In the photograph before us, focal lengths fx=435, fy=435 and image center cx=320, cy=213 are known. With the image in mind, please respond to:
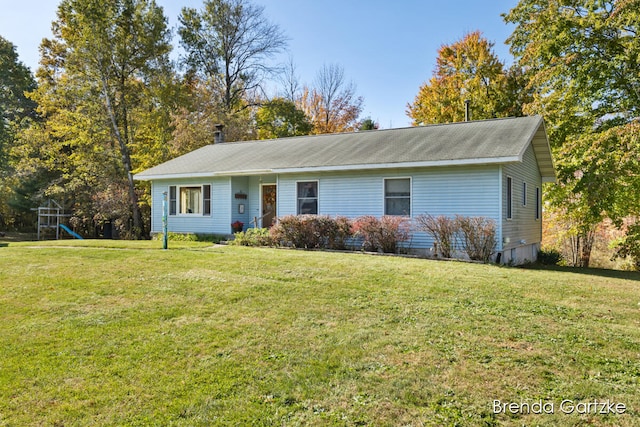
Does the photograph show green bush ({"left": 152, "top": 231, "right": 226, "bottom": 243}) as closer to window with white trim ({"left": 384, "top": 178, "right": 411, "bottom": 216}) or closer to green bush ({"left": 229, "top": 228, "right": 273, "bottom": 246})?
green bush ({"left": 229, "top": 228, "right": 273, "bottom": 246})

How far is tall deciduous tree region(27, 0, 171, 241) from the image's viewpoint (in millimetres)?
21105

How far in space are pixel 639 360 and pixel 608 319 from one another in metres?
1.52

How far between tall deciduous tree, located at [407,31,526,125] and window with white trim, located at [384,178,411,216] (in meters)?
12.8

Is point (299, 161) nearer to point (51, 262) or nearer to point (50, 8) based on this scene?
point (51, 262)

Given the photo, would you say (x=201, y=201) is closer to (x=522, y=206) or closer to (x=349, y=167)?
(x=349, y=167)

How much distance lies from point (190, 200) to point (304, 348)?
13355 mm

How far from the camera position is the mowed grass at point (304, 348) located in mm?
3242

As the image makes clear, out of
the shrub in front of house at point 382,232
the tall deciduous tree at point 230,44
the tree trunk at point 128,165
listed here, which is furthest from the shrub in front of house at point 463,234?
the tall deciduous tree at point 230,44

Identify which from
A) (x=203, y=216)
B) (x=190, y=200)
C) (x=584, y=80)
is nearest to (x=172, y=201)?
(x=190, y=200)

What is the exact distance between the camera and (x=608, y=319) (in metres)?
5.45

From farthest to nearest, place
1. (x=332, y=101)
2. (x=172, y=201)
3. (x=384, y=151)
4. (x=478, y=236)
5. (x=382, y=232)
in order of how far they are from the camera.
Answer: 1. (x=332, y=101)
2. (x=172, y=201)
3. (x=384, y=151)
4. (x=382, y=232)
5. (x=478, y=236)

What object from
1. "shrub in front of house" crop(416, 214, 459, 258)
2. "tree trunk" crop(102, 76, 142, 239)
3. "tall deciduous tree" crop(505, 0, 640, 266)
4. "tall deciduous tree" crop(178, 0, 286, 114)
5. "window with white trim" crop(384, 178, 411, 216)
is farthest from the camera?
"tall deciduous tree" crop(178, 0, 286, 114)

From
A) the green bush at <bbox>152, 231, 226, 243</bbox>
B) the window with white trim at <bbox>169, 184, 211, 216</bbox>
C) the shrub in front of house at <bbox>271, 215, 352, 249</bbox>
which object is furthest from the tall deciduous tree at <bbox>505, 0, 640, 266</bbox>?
the window with white trim at <bbox>169, 184, 211, 216</bbox>

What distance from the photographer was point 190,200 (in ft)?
54.7
